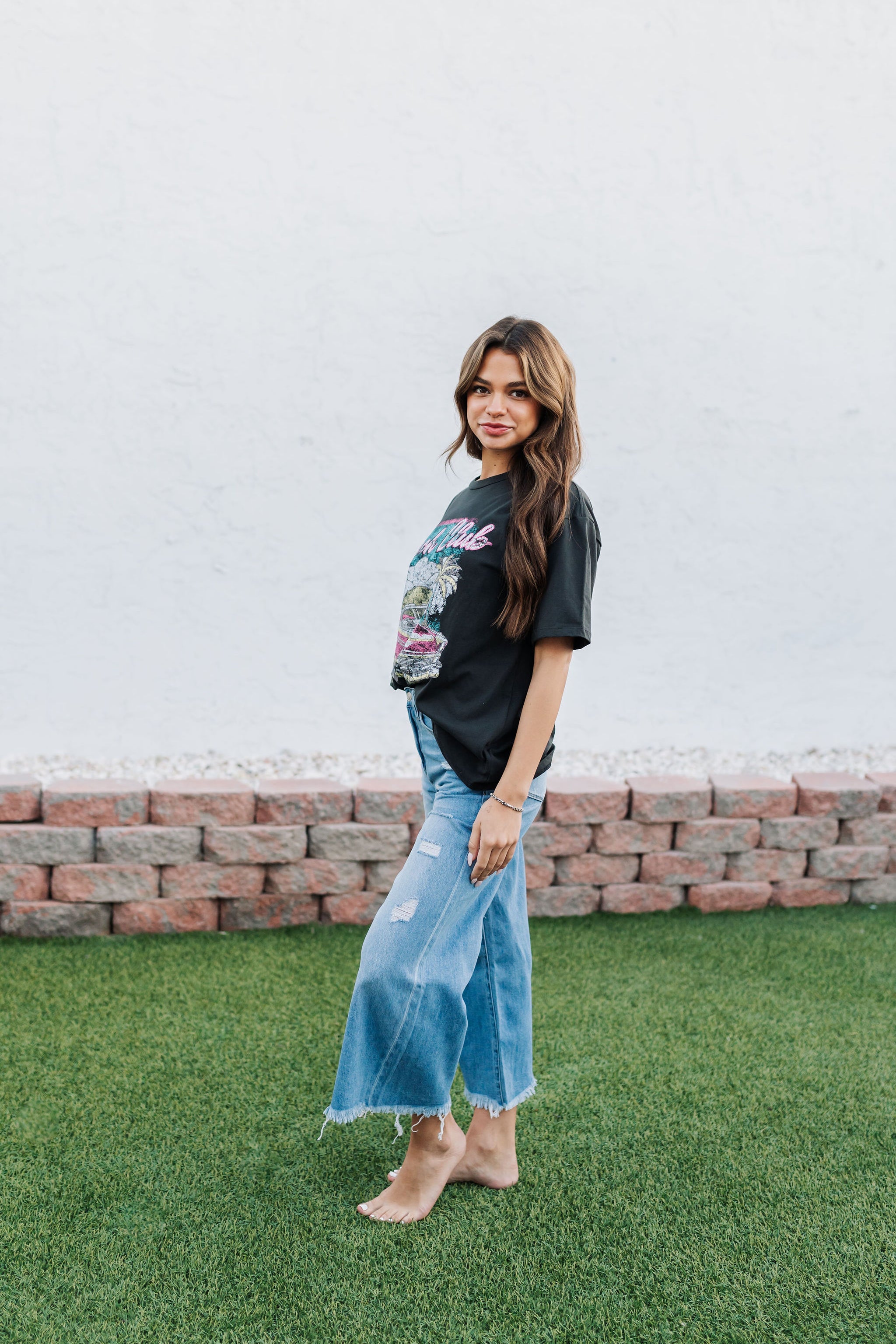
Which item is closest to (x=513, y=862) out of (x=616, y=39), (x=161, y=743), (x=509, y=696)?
(x=509, y=696)

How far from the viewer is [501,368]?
2115 mm

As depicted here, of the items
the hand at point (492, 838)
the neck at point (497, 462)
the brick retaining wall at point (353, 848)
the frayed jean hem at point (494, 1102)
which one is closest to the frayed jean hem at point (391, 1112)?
the frayed jean hem at point (494, 1102)

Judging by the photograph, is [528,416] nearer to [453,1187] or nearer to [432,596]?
[432,596]

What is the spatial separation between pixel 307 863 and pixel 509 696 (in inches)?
78.4

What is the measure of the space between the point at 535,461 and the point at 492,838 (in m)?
0.76

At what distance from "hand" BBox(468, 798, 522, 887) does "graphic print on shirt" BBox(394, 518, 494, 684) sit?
30 centimetres

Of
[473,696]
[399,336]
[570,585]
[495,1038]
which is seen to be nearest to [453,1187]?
[495,1038]

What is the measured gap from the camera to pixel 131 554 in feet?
13.7

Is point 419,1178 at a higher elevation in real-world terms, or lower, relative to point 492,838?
lower

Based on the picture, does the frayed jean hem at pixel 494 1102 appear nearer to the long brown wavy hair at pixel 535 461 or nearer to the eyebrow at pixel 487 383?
the long brown wavy hair at pixel 535 461

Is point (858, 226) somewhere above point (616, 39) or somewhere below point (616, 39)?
below

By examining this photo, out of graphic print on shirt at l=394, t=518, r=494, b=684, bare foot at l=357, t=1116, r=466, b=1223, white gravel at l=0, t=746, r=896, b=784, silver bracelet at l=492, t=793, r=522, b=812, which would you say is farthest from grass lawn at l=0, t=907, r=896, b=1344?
graphic print on shirt at l=394, t=518, r=494, b=684

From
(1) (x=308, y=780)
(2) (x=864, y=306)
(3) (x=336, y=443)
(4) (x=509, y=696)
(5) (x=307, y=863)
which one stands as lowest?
(5) (x=307, y=863)

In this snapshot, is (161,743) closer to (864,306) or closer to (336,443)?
(336,443)
